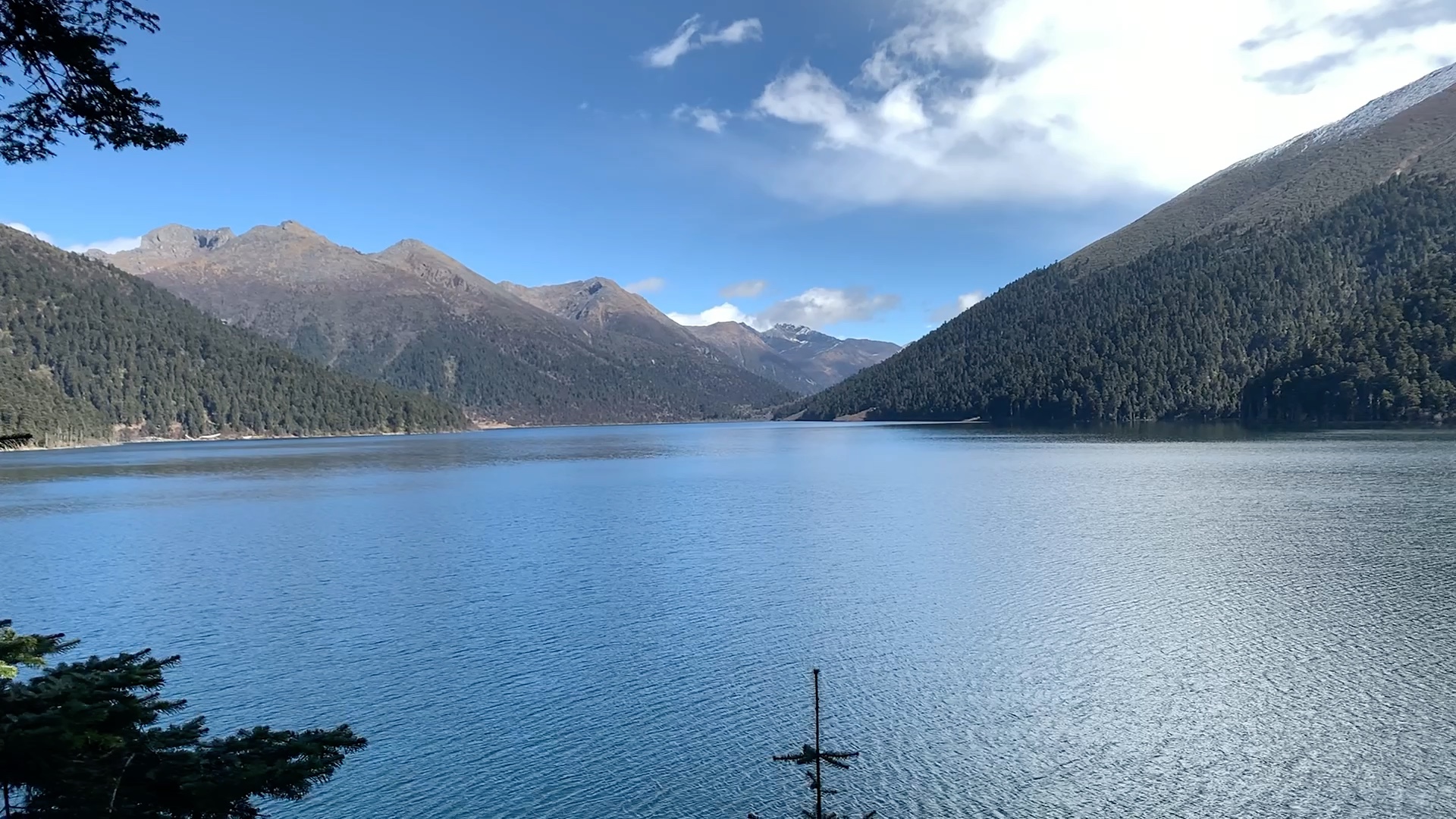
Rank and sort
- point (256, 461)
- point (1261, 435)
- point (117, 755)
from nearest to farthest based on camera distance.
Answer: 1. point (117, 755)
2. point (1261, 435)
3. point (256, 461)

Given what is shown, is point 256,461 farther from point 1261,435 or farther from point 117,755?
point 1261,435

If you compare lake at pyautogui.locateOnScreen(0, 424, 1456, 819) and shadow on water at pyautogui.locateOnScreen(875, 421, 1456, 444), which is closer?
lake at pyautogui.locateOnScreen(0, 424, 1456, 819)

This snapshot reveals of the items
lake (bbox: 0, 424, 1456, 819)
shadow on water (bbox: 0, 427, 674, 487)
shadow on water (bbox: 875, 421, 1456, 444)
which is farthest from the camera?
shadow on water (bbox: 875, 421, 1456, 444)

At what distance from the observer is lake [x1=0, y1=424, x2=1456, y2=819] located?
23453 millimetres

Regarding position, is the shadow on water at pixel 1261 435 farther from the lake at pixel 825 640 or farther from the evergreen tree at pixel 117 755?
the evergreen tree at pixel 117 755

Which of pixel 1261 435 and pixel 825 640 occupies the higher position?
pixel 1261 435

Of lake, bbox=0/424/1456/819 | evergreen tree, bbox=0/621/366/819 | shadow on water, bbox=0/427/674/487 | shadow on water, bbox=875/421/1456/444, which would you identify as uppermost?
shadow on water, bbox=875/421/1456/444

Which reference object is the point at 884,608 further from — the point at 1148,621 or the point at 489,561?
the point at 489,561

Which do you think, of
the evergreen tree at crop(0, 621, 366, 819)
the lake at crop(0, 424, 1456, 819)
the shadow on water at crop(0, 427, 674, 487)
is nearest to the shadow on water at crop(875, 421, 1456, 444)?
the lake at crop(0, 424, 1456, 819)

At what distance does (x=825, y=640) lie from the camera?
36.8 meters

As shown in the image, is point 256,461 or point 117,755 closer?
point 117,755

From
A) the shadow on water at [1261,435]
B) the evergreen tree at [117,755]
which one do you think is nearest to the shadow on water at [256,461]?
the shadow on water at [1261,435]

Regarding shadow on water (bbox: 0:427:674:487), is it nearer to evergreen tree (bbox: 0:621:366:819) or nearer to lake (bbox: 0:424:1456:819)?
lake (bbox: 0:424:1456:819)

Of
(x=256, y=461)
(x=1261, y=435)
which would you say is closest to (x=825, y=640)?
(x=1261, y=435)
